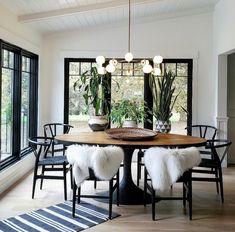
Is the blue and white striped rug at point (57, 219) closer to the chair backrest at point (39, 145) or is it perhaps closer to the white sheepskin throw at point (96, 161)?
the white sheepskin throw at point (96, 161)

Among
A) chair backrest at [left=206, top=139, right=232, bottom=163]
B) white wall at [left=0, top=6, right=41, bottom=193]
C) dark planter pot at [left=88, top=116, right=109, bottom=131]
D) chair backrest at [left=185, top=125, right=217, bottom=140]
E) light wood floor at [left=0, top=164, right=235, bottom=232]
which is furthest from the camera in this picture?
chair backrest at [left=185, top=125, right=217, bottom=140]

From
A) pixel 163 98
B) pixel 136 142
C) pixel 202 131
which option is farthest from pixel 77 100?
pixel 136 142

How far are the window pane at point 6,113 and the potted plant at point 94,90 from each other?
163 centimetres

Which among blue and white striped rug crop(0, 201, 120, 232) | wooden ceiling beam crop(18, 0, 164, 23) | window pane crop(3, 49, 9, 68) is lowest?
blue and white striped rug crop(0, 201, 120, 232)

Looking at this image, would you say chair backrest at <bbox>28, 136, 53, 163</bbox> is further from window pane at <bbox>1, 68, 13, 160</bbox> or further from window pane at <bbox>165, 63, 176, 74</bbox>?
window pane at <bbox>165, 63, 176, 74</bbox>

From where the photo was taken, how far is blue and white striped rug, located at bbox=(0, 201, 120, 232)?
362 cm

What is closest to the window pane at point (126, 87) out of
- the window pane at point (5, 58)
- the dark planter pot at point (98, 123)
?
the dark planter pot at point (98, 123)

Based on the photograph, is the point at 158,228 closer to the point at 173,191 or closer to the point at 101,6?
the point at 173,191

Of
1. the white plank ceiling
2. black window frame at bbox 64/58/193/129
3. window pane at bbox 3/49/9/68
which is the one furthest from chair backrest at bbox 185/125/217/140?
window pane at bbox 3/49/9/68

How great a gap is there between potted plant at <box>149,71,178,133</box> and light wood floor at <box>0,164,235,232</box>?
64.8 inches

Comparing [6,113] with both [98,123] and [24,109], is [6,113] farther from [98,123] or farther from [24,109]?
[98,123]

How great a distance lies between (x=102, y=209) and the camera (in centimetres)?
423

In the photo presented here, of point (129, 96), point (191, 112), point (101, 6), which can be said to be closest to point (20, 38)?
point (101, 6)

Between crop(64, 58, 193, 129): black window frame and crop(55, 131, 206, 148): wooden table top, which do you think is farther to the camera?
crop(64, 58, 193, 129): black window frame
